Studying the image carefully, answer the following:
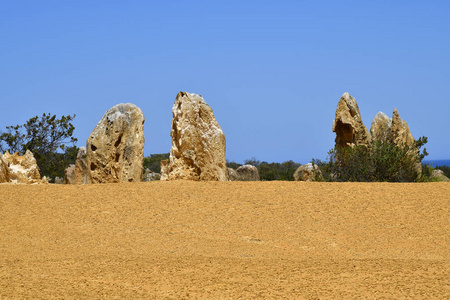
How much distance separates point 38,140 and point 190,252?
21.7 m

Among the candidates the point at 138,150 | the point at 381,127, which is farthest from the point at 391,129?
the point at 138,150

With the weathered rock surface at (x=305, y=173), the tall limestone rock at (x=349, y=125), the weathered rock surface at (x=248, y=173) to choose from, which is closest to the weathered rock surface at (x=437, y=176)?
the tall limestone rock at (x=349, y=125)

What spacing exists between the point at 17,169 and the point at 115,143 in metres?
2.66

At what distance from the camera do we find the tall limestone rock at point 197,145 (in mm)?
14250

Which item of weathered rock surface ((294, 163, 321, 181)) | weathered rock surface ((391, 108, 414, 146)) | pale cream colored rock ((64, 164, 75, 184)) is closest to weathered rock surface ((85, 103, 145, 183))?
pale cream colored rock ((64, 164, 75, 184))

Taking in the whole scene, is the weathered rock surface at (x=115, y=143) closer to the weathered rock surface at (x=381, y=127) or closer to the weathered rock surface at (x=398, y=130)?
the weathered rock surface at (x=381, y=127)

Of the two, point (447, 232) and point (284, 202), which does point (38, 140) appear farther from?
point (447, 232)

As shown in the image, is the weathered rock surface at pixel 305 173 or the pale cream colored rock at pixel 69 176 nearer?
the weathered rock surface at pixel 305 173

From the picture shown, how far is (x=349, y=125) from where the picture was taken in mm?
19812

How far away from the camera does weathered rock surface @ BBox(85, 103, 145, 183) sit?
15.0 meters

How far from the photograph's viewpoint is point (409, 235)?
1037cm

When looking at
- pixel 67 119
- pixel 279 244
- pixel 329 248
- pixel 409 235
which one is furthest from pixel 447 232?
pixel 67 119

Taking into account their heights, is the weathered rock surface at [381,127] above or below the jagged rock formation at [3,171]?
above

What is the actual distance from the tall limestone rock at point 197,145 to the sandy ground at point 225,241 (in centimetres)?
116
